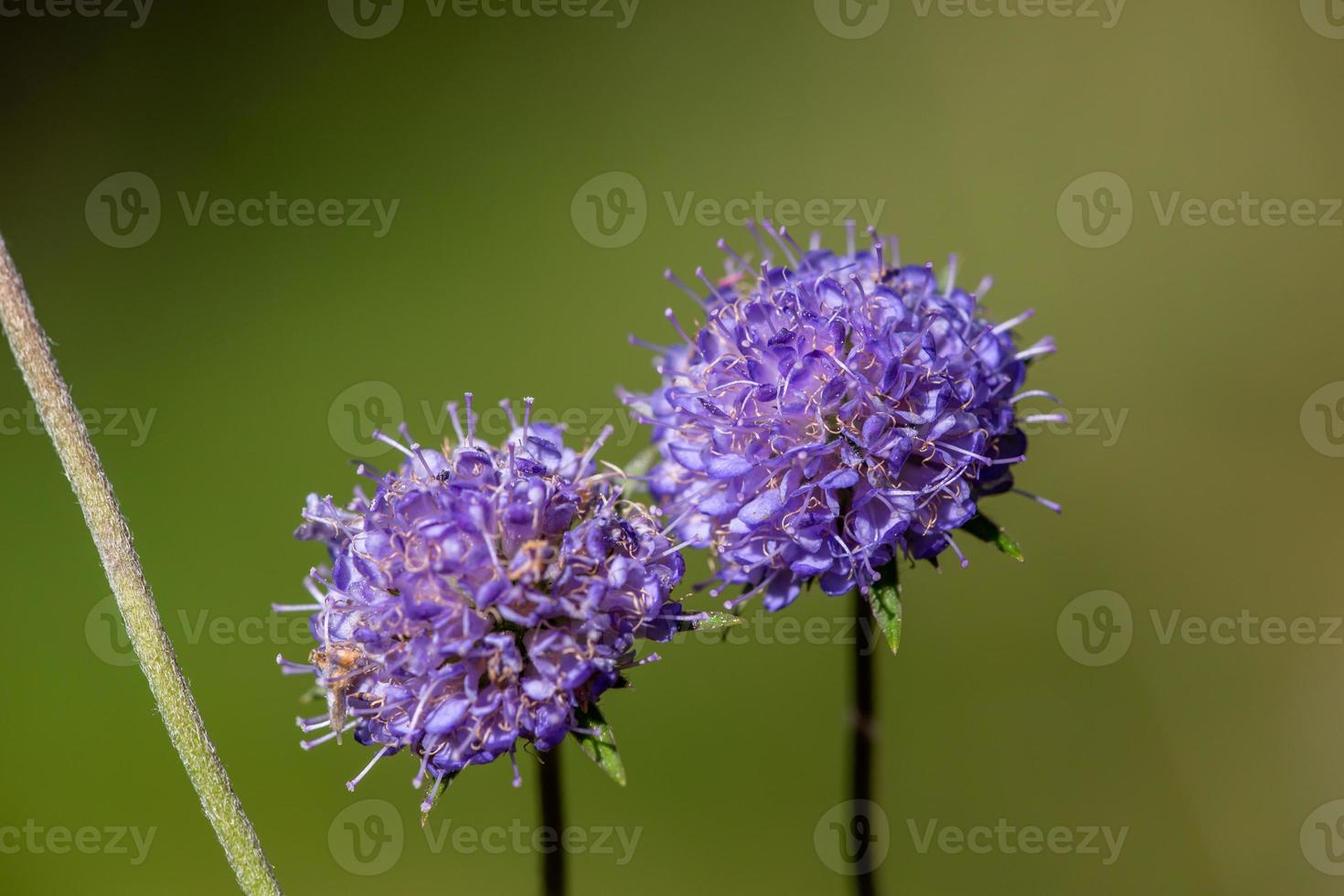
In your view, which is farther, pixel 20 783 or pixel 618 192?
pixel 618 192

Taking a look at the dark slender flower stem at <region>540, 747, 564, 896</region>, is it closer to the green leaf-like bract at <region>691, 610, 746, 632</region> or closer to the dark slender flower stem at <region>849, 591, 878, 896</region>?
the green leaf-like bract at <region>691, 610, 746, 632</region>

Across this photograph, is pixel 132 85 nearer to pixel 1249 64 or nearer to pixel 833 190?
pixel 833 190

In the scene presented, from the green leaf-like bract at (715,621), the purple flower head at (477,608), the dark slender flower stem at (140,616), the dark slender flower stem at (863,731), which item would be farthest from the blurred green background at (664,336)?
the dark slender flower stem at (140,616)

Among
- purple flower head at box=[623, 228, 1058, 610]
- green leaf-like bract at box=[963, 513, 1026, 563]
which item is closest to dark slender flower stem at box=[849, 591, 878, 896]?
purple flower head at box=[623, 228, 1058, 610]

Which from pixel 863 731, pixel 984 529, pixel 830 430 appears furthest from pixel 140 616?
pixel 984 529

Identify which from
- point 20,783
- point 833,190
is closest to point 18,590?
point 20,783

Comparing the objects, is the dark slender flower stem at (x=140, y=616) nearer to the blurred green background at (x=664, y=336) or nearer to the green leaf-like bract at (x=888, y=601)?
the green leaf-like bract at (x=888, y=601)

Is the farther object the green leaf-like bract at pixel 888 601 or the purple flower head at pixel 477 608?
the green leaf-like bract at pixel 888 601
